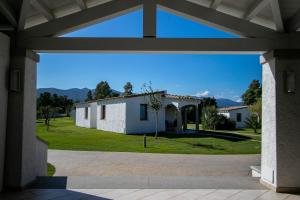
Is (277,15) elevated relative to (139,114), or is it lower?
elevated

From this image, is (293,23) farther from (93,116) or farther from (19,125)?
(93,116)

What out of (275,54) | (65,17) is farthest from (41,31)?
(275,54)

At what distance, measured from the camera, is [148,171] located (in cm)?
1003

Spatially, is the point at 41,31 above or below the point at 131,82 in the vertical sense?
below

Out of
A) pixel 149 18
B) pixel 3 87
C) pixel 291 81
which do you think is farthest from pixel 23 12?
pixel 291 81

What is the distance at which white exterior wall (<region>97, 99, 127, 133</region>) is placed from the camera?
23922mm

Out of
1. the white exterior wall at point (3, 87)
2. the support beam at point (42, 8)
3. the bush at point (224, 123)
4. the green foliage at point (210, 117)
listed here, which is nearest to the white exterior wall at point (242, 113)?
the bush at point (224, 123)

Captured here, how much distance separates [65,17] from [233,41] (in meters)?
3.29

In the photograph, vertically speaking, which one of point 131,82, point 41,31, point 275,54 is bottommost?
point 275,54

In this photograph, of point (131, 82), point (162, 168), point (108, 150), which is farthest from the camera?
point (131, 82)

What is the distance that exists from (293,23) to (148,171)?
633 centimetres

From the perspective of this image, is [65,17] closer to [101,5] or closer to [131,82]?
[101,5]

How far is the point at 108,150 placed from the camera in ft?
48.9

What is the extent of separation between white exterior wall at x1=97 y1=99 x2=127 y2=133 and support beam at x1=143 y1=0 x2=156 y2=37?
58.3ft
